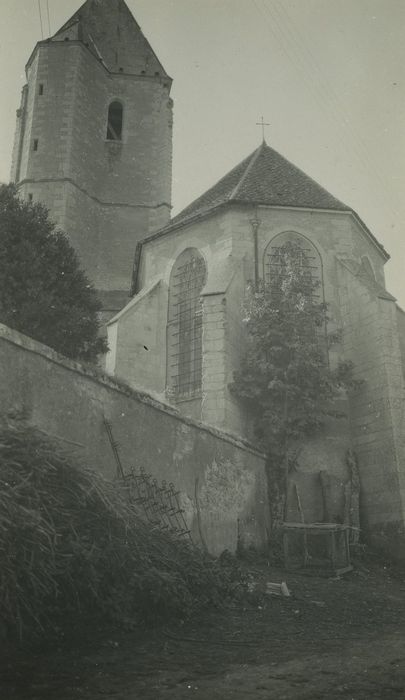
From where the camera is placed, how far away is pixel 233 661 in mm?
5133

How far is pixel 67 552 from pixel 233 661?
156 cm

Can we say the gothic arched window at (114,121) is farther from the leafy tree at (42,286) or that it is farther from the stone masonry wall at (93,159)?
the leafy tree at (42,286)

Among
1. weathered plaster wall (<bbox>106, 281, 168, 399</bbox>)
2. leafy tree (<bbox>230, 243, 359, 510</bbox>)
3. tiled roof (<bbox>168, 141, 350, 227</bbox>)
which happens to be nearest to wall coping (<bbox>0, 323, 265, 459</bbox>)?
leafy tree (<bbox>230, 243, 359, 510</bbox>)

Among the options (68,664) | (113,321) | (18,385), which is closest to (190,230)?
(113,321)

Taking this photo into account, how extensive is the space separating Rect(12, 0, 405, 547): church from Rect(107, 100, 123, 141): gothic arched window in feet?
10.2

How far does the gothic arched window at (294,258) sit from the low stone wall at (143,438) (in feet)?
18.1

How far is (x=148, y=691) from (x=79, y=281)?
8.25m

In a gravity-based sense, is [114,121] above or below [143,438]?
above

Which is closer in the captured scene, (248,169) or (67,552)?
(67,552)

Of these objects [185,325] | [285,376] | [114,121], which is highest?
[114,121]

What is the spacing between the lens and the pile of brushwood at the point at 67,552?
181 inches

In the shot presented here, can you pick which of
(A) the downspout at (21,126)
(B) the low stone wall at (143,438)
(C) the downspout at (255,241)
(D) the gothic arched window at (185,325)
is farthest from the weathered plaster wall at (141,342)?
(A) the downspout at (21,126)

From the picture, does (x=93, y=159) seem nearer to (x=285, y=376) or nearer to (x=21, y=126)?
(x=21, y=126)

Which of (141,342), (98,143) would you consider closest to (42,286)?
(141,342)
